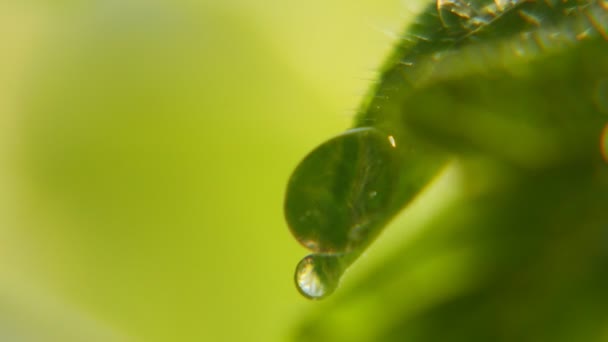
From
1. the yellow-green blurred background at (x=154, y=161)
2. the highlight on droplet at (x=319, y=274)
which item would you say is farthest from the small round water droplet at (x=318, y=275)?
the yellow-green blurred background at (x=154, y=161)

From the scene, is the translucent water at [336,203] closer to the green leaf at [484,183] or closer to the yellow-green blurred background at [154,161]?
the green leaf at [484,183]

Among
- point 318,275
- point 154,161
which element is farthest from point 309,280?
point 154,161

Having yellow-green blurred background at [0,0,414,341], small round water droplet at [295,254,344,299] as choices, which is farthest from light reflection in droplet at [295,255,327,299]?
yellow-green blurred background at [0,0,414,341]

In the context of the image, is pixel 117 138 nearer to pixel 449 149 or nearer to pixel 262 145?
pixel 262 145

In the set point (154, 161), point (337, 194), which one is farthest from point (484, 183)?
point (154, 161)

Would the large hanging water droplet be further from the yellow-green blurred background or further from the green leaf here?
the yellow-green blurred background

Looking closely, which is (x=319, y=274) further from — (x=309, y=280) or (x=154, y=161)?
(x=154, y=161)

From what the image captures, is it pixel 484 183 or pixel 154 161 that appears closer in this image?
pixel 484 183

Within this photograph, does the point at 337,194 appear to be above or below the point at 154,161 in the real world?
above
